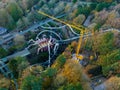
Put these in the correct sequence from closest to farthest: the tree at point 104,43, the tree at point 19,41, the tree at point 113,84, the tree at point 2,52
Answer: the tree at point 113,84
the tree at point 104,43
the tree at point 2,52
the tree at point 19,41

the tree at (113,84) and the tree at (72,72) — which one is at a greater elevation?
the tree at (72,72)

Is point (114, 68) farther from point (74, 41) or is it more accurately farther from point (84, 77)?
point (74, 41)

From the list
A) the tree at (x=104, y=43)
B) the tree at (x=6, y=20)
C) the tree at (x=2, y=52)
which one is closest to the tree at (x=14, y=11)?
the tree at (x=6, y=20)

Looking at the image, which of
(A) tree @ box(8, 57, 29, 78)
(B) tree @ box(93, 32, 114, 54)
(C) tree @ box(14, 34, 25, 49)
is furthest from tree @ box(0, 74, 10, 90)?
(B) tree @ box(93, 32, 114, 54)

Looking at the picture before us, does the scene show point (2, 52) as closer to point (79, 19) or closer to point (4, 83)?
point (4, 83)

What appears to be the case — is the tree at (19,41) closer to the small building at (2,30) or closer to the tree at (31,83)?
the small building at (2,30)

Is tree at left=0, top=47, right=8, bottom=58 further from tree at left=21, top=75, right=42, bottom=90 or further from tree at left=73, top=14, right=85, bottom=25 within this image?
tree at left=73, top=14, right=85, bottom=25

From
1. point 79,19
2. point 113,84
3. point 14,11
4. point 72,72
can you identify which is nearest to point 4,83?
point 72,72

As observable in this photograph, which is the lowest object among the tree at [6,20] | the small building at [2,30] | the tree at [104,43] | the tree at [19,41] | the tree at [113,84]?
the tree at [113,84]

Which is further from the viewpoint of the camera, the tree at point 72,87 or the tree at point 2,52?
the tree at point 2,52

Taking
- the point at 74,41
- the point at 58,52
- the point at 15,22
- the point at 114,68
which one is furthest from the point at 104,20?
the point at 15,22

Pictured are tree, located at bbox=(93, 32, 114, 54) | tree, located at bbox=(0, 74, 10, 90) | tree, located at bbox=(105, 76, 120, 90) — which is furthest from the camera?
tree, located at bbox=(93, 32, 114, 54)
